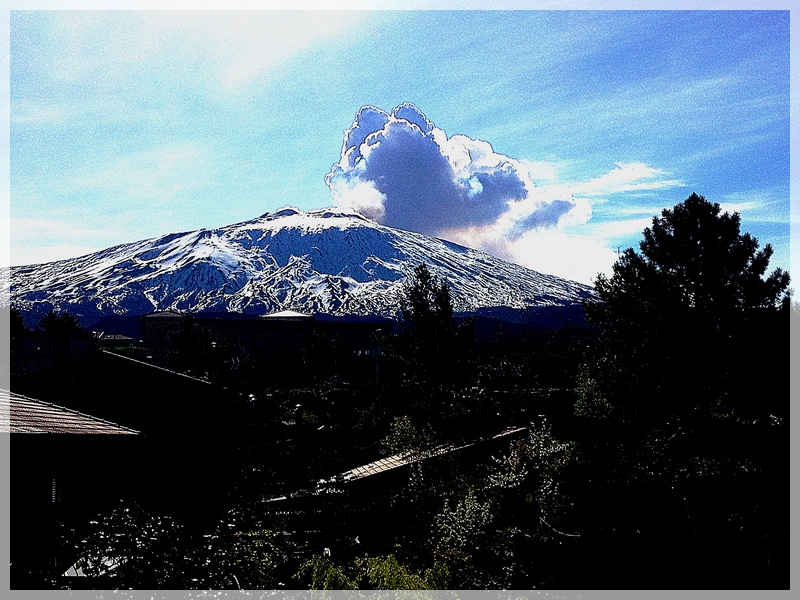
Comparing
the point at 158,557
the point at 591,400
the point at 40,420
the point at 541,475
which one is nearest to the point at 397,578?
the point at 158,557

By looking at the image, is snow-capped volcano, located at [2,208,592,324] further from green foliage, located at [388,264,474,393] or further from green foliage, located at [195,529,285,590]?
green foliage, located at [195,529,285,590]

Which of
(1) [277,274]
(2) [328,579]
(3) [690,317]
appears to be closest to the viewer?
(2) [328,579]

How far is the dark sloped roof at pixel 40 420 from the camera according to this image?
4.31 meters

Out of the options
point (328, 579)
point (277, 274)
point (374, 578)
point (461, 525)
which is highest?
point (277, 274)

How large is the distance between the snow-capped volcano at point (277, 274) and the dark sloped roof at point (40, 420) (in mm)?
94079

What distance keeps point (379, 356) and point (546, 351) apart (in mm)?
9160

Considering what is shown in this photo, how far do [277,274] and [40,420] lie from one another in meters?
134

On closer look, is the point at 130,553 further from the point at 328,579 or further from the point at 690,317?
the point at 690,317

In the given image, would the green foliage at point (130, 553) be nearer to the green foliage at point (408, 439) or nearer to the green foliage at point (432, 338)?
the green foliage at point (408, 439)

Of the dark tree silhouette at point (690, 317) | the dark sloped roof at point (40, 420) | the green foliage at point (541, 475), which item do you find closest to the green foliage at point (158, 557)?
the dark sloped roof at point (40, 420)

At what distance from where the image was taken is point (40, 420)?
4.80 meters

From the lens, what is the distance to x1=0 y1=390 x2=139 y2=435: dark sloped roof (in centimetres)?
431

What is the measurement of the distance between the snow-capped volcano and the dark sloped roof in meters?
94.1

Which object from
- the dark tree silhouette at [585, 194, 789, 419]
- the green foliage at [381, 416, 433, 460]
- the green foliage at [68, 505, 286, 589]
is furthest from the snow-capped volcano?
the green foliage at [68, 505, 286, 589]
